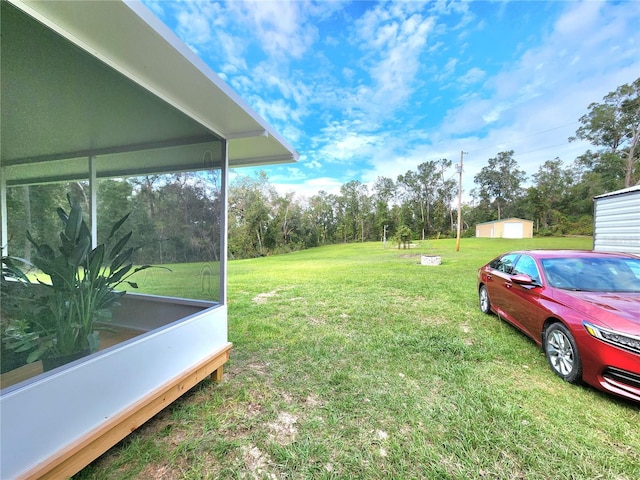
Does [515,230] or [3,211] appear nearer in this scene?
[3,211]

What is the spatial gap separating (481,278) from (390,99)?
15.7 m

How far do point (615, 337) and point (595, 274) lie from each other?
1192 mm

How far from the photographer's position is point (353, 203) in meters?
39.3

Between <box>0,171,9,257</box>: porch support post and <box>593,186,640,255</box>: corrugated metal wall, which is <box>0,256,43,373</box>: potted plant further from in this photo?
<box>593,186,640,255</box>: corrugated metal wall

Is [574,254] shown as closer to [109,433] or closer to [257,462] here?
[257,462]

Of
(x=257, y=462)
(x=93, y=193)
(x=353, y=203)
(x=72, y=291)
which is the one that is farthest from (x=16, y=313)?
(x=353, y=203)

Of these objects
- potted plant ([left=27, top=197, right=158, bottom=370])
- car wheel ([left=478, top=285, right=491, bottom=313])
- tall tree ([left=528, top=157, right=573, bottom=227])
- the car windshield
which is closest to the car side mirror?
the car windshield

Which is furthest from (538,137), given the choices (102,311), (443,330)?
(102,311)

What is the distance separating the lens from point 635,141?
2402cm

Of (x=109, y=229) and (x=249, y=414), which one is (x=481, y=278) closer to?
(x=249, y=414)

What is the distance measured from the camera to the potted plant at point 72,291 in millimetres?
1502

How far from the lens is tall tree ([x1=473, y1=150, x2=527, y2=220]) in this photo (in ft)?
128

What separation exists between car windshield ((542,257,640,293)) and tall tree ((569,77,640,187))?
33548 mm

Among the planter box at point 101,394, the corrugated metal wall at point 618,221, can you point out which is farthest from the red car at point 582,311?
the corrugated metal wall at point 618,221
